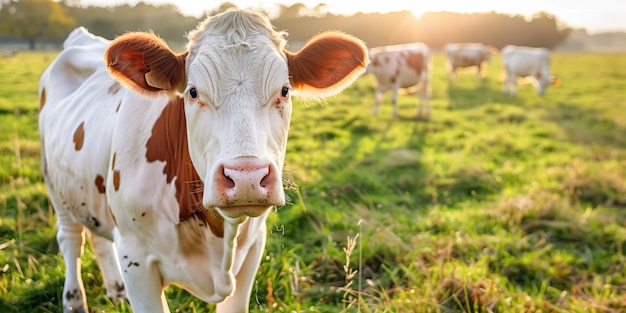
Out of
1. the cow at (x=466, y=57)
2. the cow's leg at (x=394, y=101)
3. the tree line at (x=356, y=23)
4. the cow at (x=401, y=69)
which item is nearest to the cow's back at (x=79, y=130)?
the cow's leg at (x=394, y=101)

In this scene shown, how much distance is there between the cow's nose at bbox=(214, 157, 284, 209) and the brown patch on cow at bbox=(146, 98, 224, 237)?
0.50 metres

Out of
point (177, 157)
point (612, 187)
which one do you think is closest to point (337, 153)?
point (612, 187)

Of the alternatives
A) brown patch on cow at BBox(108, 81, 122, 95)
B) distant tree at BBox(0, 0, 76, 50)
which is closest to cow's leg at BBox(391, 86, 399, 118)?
brown patch on cow at BBox(108, 81, 122, 95)

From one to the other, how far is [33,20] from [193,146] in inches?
1935

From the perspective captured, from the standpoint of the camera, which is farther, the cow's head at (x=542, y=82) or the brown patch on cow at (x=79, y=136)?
the cow's head at (x=542, y=82)

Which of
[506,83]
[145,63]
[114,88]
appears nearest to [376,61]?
[506,83]

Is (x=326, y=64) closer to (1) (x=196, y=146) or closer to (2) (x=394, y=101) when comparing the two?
(1) (x=196, y=146)

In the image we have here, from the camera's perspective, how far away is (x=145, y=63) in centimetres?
214

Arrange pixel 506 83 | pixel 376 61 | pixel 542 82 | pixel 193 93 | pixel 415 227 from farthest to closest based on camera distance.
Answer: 1. pixel 542 82
2. pixel 506 83
3. pixel 376 61
4. pixel 415 227
5. pixel 193 93

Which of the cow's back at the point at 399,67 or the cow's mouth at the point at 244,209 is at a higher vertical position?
the cow's mouth at the point at 244,209

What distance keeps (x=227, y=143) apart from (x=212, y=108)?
210 mm

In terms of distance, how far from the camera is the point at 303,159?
7434mm

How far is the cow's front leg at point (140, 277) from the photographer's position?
7.68 ft

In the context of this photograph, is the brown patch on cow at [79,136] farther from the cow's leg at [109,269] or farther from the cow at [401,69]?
the cow at [401,69]
